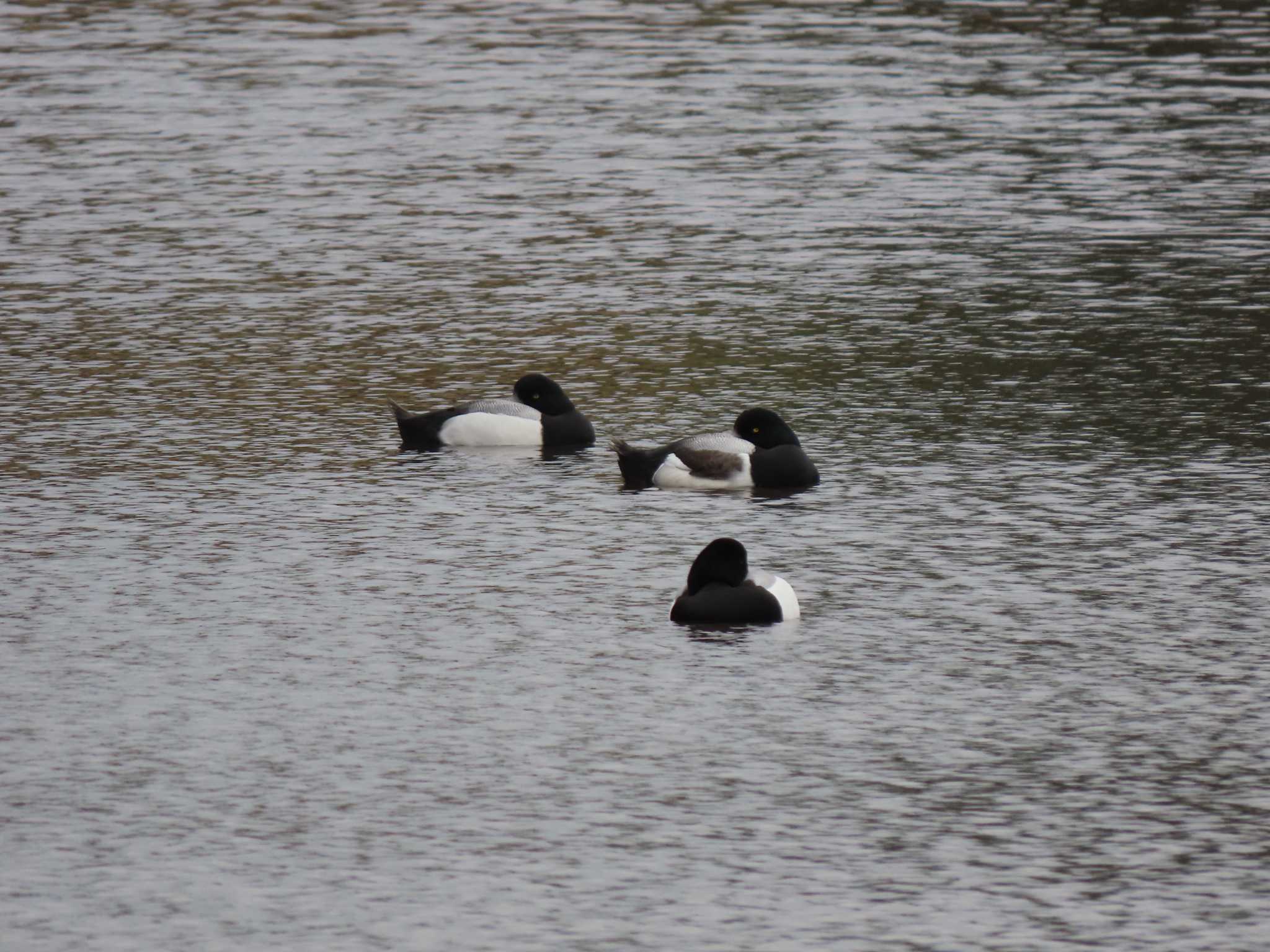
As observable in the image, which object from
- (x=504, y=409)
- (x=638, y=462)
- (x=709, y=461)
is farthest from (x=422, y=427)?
(x=709, y=461)

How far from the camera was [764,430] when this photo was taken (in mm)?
18828

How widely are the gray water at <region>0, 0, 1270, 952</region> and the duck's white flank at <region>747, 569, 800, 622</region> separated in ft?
0.64

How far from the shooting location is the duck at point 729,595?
595 inches

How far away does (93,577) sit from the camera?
16.3 meters

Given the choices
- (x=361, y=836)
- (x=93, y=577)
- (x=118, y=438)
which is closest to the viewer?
(x=361, y=836)

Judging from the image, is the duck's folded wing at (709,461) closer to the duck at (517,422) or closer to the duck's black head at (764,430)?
the duck's black head at (764,430)

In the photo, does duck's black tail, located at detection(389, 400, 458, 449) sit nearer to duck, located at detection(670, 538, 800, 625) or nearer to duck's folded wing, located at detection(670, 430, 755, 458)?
duck's folded wing, located at detection(670, 430, 755, 458)

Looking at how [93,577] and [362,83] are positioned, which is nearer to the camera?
[93,577]

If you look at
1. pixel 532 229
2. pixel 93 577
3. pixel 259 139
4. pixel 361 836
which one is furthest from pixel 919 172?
pixel 361 836

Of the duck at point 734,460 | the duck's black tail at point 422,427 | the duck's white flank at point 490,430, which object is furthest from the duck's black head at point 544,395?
the duck at point 734,460

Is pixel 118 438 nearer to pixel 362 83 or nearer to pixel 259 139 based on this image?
pixel 259 139

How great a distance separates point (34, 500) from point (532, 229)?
41.1 ft

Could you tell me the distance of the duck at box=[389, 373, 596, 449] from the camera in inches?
799

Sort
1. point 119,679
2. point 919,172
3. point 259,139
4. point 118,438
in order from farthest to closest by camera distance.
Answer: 1. point 259,139
2. point 919,172
3. point 118,438
4. point 119,679
